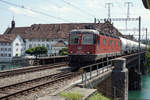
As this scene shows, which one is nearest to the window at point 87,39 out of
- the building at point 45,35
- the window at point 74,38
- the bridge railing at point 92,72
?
the window at point 74,38

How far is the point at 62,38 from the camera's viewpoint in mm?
85938

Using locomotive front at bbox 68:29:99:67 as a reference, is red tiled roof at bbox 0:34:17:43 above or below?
above

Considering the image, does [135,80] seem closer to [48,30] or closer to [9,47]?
[9,47]

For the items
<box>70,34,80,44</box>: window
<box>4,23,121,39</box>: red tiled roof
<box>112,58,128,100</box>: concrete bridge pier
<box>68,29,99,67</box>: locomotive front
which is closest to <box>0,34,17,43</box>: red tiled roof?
<box>4,23,121,39</box>: red tiled roof

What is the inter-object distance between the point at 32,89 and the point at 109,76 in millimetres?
7704

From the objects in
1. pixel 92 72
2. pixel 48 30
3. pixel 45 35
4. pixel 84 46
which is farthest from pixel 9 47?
pixel 92 72

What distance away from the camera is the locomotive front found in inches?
758

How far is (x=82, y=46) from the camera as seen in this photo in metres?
19.6

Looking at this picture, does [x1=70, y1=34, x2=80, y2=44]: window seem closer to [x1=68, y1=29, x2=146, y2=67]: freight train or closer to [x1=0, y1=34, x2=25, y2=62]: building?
[x1=68, y1=29, x2=146, y2=67]: freight train

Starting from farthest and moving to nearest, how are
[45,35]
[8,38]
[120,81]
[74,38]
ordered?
[45,35]
[8,38]
[74,38]
[120,81]

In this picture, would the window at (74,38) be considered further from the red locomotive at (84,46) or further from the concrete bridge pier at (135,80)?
the concrete bridge pier at (135,80)

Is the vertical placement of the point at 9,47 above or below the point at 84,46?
below

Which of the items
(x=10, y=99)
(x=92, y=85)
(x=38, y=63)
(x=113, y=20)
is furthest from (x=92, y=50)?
(x=113, y=20)

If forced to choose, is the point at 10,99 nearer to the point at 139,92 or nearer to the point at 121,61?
the point at 121,61
